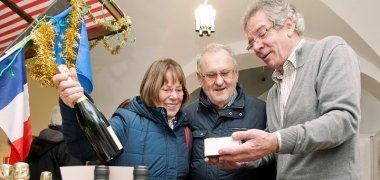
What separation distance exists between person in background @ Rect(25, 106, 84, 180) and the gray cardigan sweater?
152 cm

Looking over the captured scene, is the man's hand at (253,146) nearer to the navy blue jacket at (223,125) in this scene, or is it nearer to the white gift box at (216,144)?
the white gift box at (216,144)

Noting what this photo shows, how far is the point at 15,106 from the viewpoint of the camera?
1.83m

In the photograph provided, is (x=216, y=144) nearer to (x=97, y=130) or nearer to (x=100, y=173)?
(x=97, y=130)

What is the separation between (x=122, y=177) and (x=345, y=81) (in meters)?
0.72

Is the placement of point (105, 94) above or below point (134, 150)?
above

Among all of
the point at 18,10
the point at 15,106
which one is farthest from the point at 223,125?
the point at 18,10

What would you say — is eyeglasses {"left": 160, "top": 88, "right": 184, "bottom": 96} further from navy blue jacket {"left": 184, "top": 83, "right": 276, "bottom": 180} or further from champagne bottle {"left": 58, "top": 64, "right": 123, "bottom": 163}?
champagne bottle {"left": 58, "top": 64, "right": 123, "bottom": 163}

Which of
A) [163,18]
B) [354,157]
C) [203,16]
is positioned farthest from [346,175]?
[163,18]

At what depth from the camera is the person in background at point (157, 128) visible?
58.1 inches

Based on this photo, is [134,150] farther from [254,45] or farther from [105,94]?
[105,94]

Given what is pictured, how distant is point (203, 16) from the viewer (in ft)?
13.3

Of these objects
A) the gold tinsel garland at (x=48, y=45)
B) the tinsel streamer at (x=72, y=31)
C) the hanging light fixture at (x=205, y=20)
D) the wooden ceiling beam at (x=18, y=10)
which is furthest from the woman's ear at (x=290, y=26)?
the hanging light fixture at (x=205, y=20)

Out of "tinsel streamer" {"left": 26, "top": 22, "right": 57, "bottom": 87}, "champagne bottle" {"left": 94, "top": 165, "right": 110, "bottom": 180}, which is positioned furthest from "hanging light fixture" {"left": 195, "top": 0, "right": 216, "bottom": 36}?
"champagne bottle" {"left": 94, "top": 165, "right": 110, "bottom": 180}

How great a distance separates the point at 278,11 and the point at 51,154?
1.68 m
